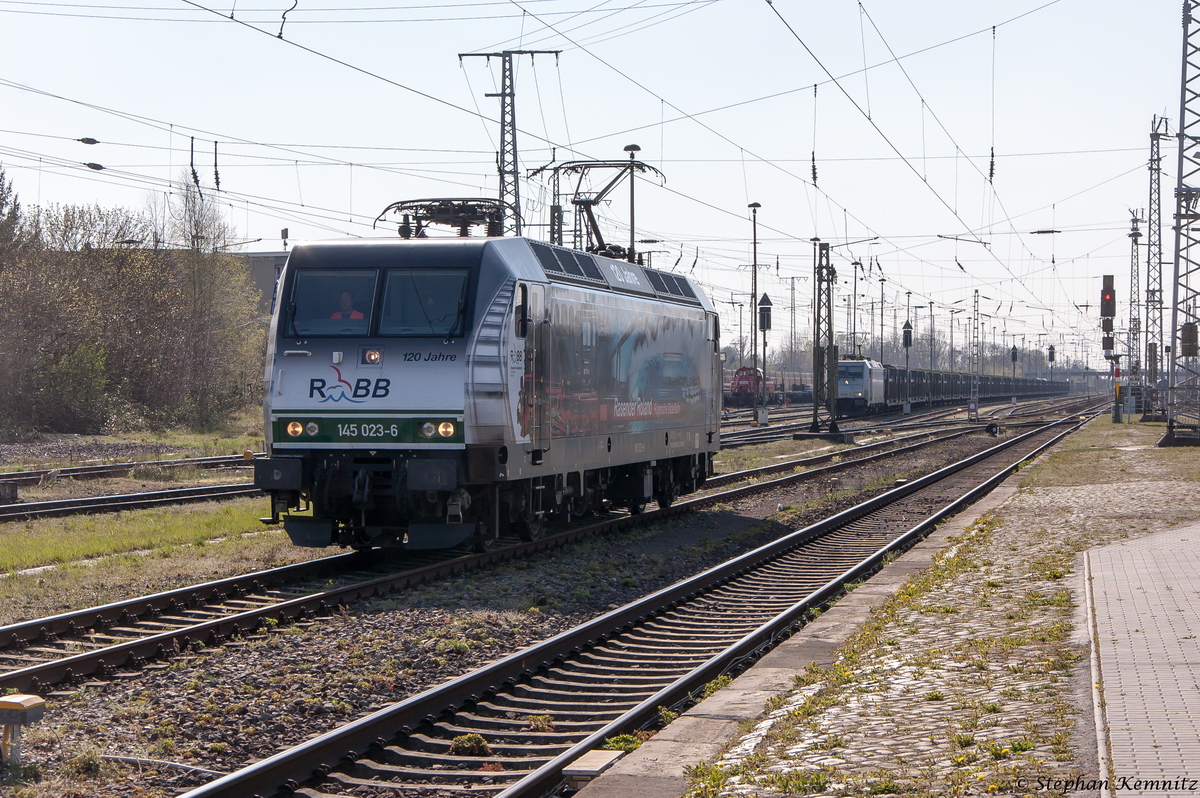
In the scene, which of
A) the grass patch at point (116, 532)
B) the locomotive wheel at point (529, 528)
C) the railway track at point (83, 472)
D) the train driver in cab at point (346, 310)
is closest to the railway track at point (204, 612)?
the locomotive wheel at point (529, 528)

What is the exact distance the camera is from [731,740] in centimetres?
675

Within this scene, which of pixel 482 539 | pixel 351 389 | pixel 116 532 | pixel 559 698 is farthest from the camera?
pixel 116 532

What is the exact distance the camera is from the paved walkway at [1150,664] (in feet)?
17.5

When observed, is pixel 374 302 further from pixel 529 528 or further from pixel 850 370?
pixel 850 370

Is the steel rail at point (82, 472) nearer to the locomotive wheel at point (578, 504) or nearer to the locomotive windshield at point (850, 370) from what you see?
the locomotive wheel at point (578, 504)

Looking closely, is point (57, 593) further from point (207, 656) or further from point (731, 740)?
point (731, 740)

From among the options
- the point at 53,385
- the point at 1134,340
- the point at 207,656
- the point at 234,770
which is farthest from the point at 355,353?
the point at 1134,340

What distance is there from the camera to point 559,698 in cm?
838

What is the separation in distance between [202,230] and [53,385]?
46.3 feet

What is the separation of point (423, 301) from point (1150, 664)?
8.37 meters

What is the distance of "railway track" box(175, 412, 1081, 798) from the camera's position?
6.35 m

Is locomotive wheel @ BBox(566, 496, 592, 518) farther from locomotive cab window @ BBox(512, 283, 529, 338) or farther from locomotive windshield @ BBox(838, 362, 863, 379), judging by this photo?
locomotive windshield @ BBox(838, 362, 863, 379)

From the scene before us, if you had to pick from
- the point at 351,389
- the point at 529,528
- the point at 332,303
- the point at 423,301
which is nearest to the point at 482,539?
the point at 529,528

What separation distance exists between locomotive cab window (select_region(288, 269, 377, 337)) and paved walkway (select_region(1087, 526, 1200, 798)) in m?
8.08
